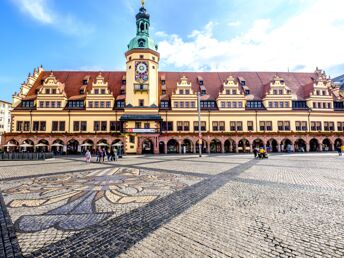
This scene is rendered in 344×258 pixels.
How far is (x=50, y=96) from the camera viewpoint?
120ft

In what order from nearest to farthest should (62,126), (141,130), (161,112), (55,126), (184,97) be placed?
1. (141,130)
2. (55,126)
3. (62,126)
4. (161,112)
5. (184,97)

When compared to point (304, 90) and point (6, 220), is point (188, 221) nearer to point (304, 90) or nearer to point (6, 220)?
point (6, 220)

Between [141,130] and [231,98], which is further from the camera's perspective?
[231,98]

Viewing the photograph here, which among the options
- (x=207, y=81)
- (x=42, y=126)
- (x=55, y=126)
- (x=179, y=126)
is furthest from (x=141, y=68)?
(x=42, y=126)

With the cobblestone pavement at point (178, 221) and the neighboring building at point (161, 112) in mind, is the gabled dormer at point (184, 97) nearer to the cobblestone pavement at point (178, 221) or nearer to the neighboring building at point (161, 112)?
the neighboring building at point (161, 112)

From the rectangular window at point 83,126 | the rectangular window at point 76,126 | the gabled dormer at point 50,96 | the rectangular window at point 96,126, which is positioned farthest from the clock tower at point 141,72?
the gabled dormer at point 50,96

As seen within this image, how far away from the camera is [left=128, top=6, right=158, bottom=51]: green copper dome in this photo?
126ft

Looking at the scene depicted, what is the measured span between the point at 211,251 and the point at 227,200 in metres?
3.34

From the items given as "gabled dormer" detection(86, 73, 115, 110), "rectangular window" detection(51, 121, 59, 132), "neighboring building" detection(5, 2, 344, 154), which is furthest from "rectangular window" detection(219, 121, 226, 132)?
"rectangular window" detection(51, 121, 59, 132)

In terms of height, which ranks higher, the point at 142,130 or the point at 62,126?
the point at 62,126

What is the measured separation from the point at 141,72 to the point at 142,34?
27.5ft

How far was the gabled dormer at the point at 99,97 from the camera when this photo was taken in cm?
3731

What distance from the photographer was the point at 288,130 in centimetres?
3888

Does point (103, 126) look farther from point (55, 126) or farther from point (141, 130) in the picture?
point (55, 126)
